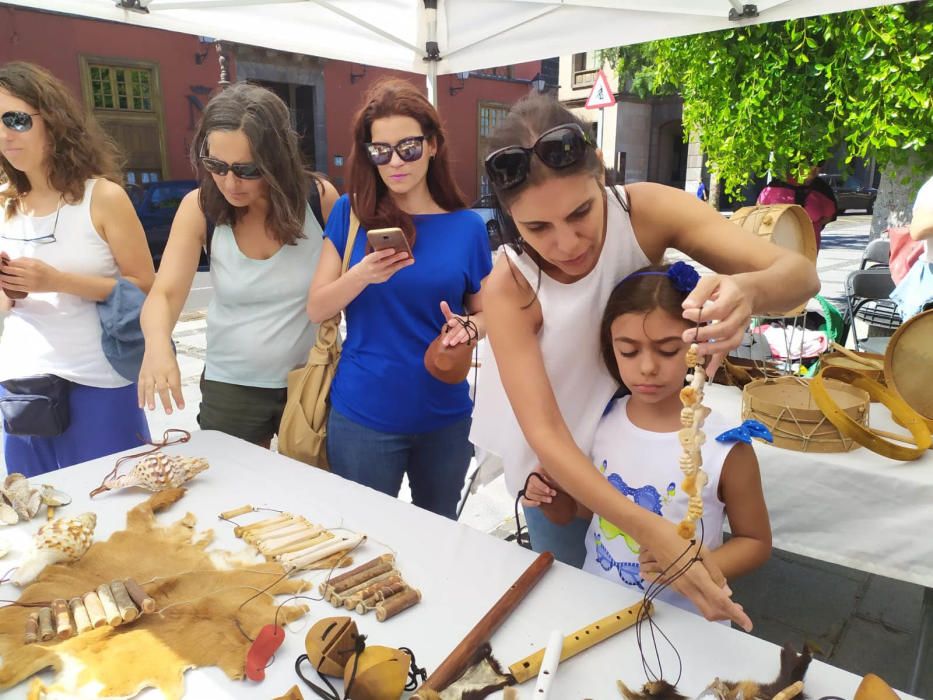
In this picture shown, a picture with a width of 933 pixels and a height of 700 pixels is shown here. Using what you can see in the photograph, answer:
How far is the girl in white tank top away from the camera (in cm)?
130

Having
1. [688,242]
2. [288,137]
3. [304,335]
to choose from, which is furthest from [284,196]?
[688,242]

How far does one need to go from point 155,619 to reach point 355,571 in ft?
1.22

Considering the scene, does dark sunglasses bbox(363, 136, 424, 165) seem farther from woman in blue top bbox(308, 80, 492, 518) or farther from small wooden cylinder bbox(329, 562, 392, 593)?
small wooden cylinder bbox(329, 562, 392, 593)

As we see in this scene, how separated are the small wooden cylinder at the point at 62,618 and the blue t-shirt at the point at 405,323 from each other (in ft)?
2.88

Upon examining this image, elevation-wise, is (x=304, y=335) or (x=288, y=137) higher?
(x=288, y=137)

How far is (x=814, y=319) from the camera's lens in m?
3.72

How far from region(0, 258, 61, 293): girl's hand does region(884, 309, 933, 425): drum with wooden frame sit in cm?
247

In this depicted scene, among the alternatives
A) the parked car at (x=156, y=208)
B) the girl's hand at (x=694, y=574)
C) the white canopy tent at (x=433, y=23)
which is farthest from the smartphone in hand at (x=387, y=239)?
the parked car at (x=156, y=208)

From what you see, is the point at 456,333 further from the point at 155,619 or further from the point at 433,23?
the point at 433,23

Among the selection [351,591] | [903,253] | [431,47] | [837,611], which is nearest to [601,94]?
[431,47]

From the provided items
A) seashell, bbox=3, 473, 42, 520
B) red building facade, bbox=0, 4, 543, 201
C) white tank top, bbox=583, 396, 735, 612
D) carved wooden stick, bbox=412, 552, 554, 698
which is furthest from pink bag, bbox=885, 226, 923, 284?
red building facade, bbox=0, 4, 543, 201

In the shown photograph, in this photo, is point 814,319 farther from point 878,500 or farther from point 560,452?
point 560,452

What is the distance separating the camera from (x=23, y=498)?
5.18 ft

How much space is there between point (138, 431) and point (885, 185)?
5098mm
